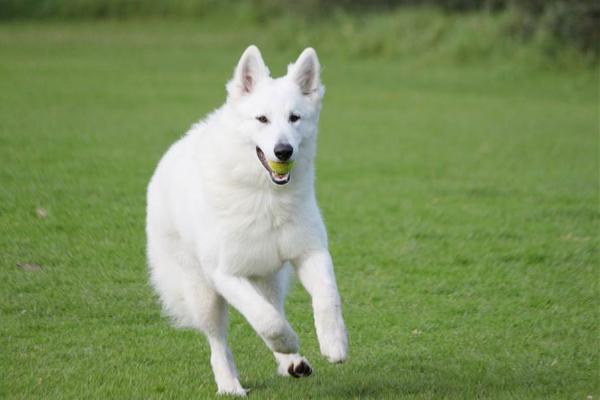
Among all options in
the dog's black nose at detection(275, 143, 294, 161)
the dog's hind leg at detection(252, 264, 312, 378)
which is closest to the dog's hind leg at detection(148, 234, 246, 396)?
the dog's hind leg at detection(252, 264, 312, 378)

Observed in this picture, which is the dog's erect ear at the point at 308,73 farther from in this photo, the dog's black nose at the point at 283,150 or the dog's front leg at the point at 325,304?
the dog's front leg at the point at 325,304

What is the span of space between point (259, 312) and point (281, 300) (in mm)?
680

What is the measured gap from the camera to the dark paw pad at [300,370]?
6.03m

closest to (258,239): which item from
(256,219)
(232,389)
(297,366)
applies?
(256,219)

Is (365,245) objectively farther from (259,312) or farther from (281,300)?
(259,312)

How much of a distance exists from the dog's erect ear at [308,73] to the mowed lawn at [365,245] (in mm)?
1751

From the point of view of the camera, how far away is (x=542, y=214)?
1137 cm

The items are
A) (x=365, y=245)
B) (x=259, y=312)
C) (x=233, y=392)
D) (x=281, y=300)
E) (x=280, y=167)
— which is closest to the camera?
(x=259, y=312)

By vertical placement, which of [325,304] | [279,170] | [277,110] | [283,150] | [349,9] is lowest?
[349,9]

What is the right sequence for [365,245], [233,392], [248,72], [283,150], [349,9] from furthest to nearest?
[349,9]
[365,245]
[248,72]
[233,392]
[283,150]

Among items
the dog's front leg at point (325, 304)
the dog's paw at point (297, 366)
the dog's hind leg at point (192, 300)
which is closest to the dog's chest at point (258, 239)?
the dog's front leg at point (325, 304)

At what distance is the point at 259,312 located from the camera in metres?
5.54

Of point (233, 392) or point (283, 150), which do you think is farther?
point (233, 392)

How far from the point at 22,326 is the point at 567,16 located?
18.9 m
